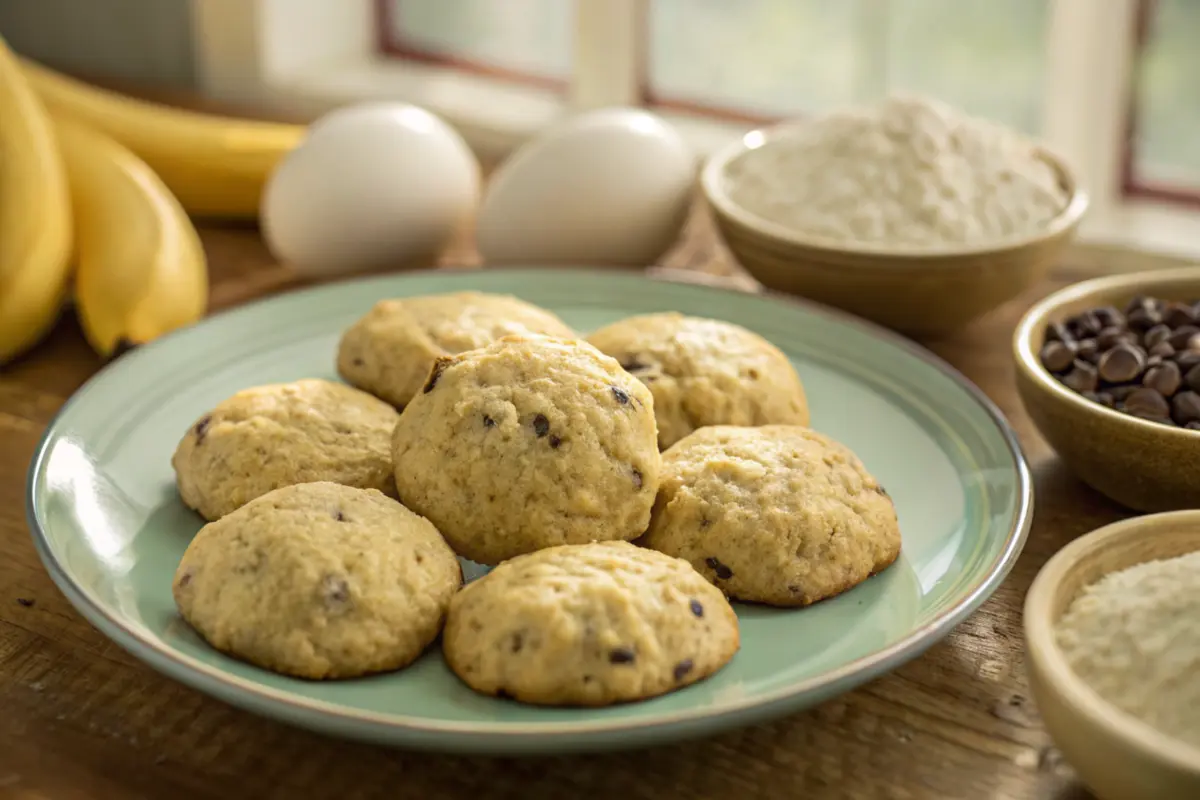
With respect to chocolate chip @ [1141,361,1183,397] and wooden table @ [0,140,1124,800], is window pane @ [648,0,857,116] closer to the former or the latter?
chocolate chip @ [1141,361,1183,397]

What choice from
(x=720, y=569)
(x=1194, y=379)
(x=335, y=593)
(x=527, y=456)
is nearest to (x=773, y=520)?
(x=720, y=569)

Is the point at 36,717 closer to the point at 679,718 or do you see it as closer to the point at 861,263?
the point at 679,718

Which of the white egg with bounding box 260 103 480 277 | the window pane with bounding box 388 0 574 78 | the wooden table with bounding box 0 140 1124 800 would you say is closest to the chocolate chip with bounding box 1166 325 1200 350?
the wooden table with bounding box 0 140 1124 800

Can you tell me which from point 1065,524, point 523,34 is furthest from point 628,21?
point 1065,524

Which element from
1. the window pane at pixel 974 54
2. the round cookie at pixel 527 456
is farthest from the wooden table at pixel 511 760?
the window pane at pixel 974 54

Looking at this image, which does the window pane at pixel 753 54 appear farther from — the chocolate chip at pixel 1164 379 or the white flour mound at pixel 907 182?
the chocolate chip at pixel 1164 379
